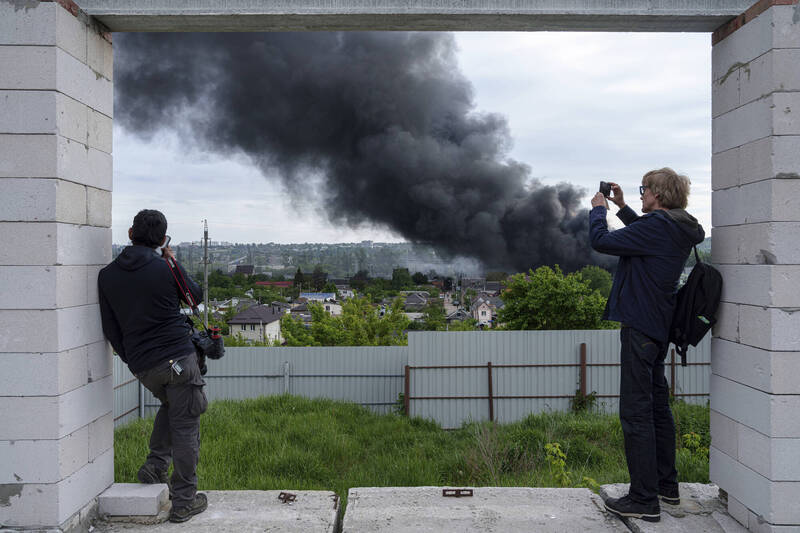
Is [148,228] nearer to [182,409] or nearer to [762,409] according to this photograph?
[182,409]

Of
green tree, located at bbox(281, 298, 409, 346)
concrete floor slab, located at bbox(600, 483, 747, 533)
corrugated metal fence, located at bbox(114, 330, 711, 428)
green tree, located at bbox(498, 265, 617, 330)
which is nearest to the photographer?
concrete floor slab, located at bbox(600, 483, 747, 533)

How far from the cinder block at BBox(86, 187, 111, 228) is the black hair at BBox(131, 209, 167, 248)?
25 cm

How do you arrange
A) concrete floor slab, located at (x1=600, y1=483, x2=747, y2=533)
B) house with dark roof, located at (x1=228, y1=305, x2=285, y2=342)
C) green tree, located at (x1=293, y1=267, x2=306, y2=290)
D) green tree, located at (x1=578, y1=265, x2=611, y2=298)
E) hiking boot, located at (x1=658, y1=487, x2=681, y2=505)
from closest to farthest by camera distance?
1. concrete floor slab, located at (x1=600, y1=483, x2=747, y2=533)
2. hiking boot, located at (x1=658, y1=487, x2=681, y2=505)
3. green tree, located at (x1=578, y1=265, x2=611, y2=298)
4. house with dark roof, located at (x1=228, y1=305, x2=285, y2=342)
5. green tree, located at (x1=293, y1=267, x2=306, y2=290)

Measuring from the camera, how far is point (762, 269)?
2.73m

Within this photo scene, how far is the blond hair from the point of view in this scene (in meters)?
2.99

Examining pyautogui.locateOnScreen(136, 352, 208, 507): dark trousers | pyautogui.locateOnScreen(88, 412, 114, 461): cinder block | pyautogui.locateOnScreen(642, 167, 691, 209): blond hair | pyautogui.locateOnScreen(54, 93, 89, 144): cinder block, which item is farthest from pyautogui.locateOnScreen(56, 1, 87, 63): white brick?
pyautogui.locateOnScreen(642, 167, 691, 209): blond hair

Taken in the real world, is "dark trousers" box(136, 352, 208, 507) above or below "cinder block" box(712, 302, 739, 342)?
below

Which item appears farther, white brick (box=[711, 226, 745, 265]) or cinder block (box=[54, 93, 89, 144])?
white brick (box=[711, 226, 745, 265])

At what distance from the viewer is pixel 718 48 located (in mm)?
3170

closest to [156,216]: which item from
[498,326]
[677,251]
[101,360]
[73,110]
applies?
[73,110]

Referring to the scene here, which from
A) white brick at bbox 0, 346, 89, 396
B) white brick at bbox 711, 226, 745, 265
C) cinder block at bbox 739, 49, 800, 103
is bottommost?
white brick at bbox 0, 346, 89, 396

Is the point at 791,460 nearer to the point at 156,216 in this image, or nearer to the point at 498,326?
the point at 156,216

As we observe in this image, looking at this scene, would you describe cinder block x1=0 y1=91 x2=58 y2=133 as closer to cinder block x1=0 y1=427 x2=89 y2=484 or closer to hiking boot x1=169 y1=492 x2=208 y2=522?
cinder block x1=0 y1=427 x2=89 y2=484

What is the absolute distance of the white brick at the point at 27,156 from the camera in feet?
8.96
